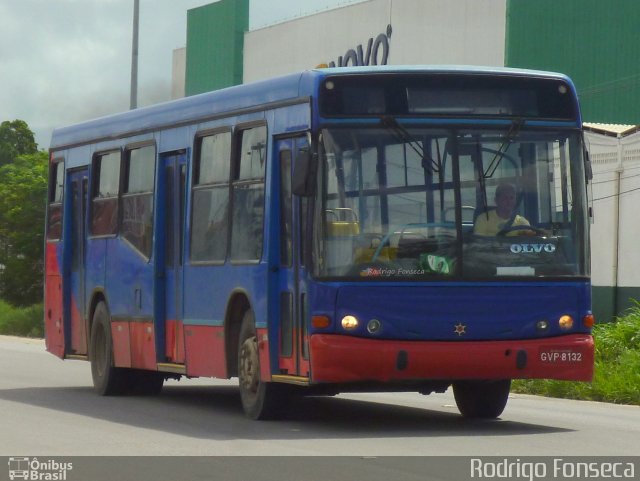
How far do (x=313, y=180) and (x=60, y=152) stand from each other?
812cm

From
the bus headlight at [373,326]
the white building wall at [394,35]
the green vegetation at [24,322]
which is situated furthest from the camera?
the white building wall at [394,35]

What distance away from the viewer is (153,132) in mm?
16969

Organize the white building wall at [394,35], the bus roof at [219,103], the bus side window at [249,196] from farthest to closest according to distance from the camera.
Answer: the white building wall at [394,35] → the bus side window at [249,196] → the bus roof at [219,103]

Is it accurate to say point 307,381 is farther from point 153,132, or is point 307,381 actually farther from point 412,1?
point 412,1

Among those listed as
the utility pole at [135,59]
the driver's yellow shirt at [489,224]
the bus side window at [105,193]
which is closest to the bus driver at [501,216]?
the driver's yellow shirt at [489,224]

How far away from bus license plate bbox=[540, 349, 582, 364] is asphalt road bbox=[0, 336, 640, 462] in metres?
0.62

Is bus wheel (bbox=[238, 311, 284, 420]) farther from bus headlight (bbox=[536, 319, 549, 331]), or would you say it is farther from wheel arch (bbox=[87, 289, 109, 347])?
wheel arch (bbox=[87, 289, 109, 347])

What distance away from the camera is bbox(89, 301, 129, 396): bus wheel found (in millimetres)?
18141

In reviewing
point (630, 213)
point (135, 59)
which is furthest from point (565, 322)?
point (135, 59)

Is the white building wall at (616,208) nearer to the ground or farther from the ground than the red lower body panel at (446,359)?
farther from the ground

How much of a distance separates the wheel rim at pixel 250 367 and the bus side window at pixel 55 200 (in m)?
6.37

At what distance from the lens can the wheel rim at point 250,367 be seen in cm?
1401

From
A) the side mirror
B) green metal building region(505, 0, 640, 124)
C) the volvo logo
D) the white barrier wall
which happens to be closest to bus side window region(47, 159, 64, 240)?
the side mirror

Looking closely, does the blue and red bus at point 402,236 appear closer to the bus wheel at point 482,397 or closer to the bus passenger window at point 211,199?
the bus wheel at point 482,397
